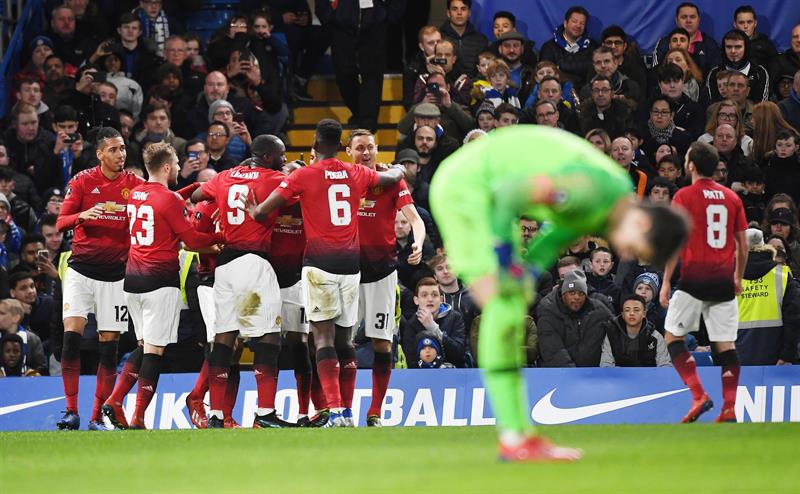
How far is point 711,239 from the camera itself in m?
12.1

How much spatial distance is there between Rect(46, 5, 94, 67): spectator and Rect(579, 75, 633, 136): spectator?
7.24 m

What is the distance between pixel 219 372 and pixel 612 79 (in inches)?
338

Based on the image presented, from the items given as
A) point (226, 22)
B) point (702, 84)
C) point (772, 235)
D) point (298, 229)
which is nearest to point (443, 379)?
point (298, 229)

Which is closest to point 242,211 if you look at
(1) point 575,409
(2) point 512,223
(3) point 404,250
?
(1) point 575,409

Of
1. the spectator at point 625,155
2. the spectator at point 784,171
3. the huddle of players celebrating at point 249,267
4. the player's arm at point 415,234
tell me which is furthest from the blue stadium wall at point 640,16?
the player's arm at point 415,234

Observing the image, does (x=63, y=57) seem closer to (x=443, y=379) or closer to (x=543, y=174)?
(x=443, y=379)

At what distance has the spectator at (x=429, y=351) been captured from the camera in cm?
1550

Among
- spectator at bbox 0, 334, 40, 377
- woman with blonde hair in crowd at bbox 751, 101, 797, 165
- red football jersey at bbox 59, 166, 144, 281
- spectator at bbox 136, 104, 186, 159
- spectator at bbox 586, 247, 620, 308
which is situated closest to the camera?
red football jersey at bbox 59, 166, 144, 281

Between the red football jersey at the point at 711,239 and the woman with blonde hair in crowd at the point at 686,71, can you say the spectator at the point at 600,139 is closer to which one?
the woman with blonde hair in crowd at the point at 686,71

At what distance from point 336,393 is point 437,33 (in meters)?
8.63

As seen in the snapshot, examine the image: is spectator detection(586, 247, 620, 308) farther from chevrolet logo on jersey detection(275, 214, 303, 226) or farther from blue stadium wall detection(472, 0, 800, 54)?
blue stadium wall detection(472, 0, 800, 54)

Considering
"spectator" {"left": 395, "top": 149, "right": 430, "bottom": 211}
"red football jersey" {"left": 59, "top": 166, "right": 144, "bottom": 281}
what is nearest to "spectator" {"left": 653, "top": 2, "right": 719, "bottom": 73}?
"spectator" {"left": 395, "top": 149, "right": 430, "bottom": 211}

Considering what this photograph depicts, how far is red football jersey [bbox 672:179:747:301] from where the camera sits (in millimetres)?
12070

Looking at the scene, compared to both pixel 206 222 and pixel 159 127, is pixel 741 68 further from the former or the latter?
pixel 206 222
